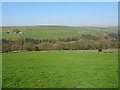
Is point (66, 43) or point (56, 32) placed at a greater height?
point (56, 32)

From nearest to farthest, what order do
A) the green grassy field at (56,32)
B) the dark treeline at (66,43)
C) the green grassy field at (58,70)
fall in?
the green grassy field at (58,70) < the dark treeline at (66,43) < the green grassy field at (56,32)

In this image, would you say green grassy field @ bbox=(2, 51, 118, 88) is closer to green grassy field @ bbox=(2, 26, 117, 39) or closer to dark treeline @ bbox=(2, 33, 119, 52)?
dark treeline @ bbox=(2, 33, 119, 52)

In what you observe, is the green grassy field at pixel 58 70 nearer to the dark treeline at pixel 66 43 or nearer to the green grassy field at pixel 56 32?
the dark treeline at pixel 66 43

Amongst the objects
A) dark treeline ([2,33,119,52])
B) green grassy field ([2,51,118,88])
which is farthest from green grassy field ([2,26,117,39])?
green grassy field ([2,51,118,88])

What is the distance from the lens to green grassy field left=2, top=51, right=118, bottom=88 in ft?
6.89

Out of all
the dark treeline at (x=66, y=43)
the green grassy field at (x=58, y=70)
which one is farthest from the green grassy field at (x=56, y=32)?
the green grassy field at (x=58, y=70)

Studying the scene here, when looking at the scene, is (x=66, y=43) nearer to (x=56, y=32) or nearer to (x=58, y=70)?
(x=56, y=32)

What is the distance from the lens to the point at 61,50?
3.53 metres

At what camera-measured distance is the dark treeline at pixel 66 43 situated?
3064 mm

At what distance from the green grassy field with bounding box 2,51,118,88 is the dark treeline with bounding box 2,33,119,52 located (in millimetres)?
148

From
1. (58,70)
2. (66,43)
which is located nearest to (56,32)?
(66,43)

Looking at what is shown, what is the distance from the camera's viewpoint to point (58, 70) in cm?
261

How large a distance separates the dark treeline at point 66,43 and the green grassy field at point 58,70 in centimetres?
15

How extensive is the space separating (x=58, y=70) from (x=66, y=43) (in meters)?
1.09
